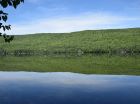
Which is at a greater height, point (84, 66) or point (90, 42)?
point (84, 66)

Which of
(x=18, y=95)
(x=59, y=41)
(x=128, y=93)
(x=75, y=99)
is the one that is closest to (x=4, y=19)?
(x=75, y=99)

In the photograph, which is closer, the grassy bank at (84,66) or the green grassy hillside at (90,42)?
the grassy bank at (84,66)

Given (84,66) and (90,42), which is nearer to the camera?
(84,66)

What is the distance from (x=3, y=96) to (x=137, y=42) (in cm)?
13906

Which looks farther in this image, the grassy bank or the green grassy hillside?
the green grassy hillside

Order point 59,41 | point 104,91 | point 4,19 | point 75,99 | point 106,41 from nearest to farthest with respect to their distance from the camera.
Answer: point 4,19 → point 75,99 → point 104,91 → point 106,41 → point 59,41

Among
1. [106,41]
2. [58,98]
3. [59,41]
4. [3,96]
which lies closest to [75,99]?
[58,98]

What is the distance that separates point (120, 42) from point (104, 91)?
464ft

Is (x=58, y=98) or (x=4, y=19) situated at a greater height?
(x=4, y=19)

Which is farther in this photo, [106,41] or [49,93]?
[106,41]

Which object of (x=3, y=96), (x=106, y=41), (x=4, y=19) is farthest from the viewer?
(x=106, y=41)

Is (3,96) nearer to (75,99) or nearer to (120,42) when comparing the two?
(75,99)

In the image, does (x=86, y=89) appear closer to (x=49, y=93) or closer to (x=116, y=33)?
(x=49, y=93)

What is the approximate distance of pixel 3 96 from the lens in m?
22.0
